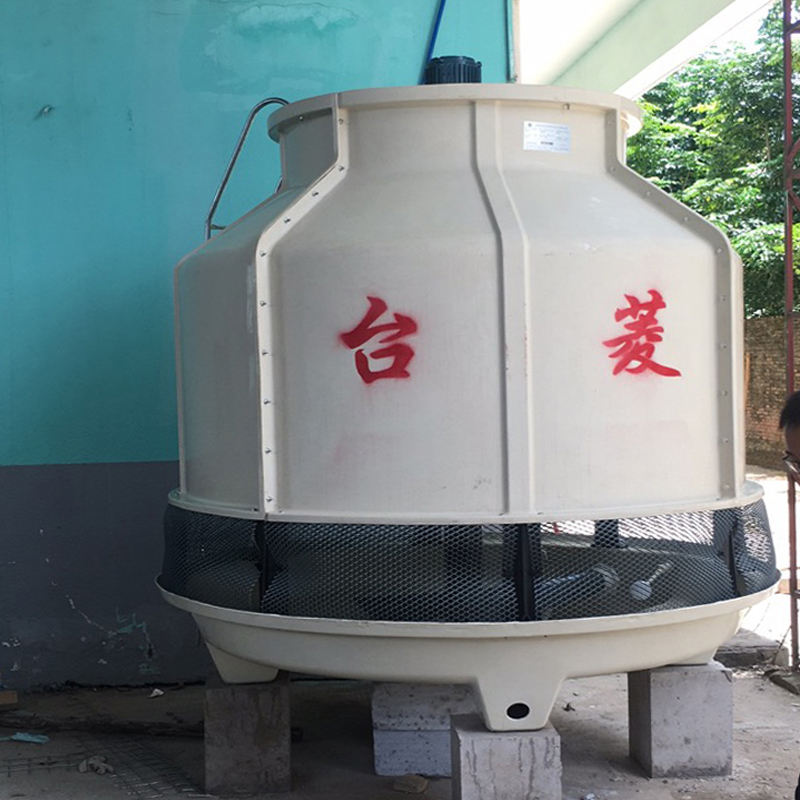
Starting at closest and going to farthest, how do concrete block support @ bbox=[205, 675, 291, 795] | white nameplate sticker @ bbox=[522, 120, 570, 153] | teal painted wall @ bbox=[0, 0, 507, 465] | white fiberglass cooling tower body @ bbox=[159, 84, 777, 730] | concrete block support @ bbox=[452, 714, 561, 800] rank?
white fiberglass cooling tower body @ bbox=[159, 84, 777, 730] < concrete block support @ bbox=[452, 714, 561, 800] < white nameplate sticker @ bbox=[522, 120, 570, 153] < concrete block support @ bbox=[205, 675, 291, 795] < teal painted wall @ bbox=[0, 0, 507, 465]

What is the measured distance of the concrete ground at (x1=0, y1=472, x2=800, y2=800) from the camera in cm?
395

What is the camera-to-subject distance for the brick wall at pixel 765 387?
14789mm

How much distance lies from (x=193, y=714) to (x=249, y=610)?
1.65 meters

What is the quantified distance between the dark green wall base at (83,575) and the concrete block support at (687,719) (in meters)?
2.16

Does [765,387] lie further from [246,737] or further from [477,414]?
[477,414]

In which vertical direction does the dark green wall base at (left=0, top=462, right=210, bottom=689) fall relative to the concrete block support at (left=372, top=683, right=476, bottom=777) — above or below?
above

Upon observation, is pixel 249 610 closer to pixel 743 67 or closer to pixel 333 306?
pixel 333 306

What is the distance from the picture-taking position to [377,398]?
3.16 meters

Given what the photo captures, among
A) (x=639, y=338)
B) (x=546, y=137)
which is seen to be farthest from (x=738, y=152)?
(x=639, y=338)

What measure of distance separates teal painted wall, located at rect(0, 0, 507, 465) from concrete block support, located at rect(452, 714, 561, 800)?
7.75 feet

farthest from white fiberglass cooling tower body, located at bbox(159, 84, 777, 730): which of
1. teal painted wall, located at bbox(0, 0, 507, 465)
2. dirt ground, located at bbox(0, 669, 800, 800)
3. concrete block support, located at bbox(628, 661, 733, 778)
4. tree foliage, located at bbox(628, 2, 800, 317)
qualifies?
tree foliage, located at bbox(628, 2, 800, 317)

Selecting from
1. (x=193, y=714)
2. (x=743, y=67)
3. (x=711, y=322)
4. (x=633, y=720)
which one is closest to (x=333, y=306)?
(x=711, y=322)

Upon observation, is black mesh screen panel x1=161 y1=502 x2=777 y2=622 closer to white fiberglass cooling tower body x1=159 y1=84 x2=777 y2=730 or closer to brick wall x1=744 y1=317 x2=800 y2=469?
white fiberglass cooling tower body x1=159 y1=84 x2=777 y2=730

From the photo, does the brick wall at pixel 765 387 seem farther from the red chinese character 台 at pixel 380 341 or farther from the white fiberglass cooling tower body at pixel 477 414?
the red chinese character 台 at pixel 380 341
